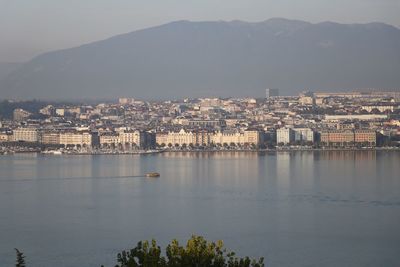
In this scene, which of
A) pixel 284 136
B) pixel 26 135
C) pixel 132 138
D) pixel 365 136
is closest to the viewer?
pixel 365 136

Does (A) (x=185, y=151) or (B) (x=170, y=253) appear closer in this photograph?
(B) (x=170, y=253)

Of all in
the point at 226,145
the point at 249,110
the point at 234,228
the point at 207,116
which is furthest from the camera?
the point at 249,110

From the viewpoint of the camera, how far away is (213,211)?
10680 mm

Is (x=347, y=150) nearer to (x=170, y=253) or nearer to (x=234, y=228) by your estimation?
(x=234, y=228)

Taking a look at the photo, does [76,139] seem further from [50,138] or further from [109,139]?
[109,139]

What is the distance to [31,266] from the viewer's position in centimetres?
771

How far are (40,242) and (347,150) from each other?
15.9m

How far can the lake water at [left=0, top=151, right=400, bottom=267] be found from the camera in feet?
27.2

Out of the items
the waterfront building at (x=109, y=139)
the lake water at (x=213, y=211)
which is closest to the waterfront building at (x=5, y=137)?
the waterfront building at (x=109, y=139)

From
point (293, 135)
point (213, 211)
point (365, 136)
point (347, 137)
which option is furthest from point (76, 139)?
point (213, 211)

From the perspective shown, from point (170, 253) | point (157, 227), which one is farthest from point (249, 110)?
point (170, 253)

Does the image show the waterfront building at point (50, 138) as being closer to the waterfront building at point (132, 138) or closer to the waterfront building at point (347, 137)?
the waterfront building at point (132, 138)

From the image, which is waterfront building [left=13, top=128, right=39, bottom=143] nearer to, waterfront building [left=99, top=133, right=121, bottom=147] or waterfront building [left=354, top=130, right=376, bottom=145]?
waterfront building [left=99, top=133, right=121, bottom=147]

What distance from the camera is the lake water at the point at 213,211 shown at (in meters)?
8.30
